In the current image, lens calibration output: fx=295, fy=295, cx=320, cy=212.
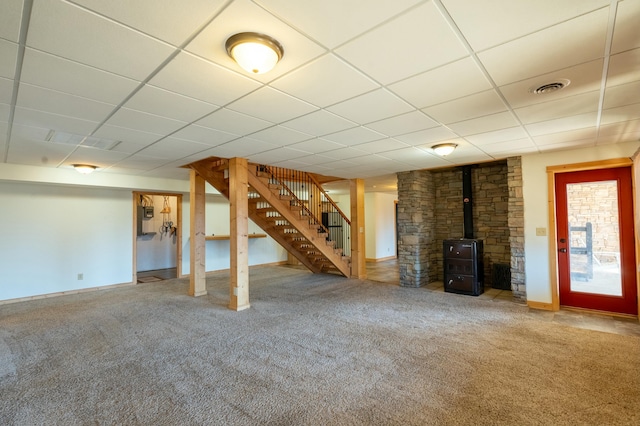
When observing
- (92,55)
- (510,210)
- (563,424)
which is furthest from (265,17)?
(510,210)

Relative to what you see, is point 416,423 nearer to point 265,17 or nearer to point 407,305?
point 265,17

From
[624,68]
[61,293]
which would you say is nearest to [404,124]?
[624,68]

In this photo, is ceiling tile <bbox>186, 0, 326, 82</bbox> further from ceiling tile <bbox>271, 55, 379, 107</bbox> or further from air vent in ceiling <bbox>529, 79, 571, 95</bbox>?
air vent in ceiling <bbox>529, 79, 571, 95</bbox>

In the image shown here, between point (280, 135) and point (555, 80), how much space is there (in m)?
2.65

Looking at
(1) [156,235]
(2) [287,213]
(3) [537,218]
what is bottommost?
(1) [156,235]

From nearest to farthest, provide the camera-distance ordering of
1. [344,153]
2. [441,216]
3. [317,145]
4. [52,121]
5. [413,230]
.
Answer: [52,121] < [317,145] < [344,153] < [413,230] < [441,216]

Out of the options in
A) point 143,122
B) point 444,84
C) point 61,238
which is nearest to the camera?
point 444,84

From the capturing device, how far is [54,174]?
532 centimetres

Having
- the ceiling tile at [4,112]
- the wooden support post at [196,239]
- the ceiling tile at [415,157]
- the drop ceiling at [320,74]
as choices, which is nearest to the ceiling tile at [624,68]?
the drop ceiling at [320,74]

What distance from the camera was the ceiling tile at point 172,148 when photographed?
3823 mm

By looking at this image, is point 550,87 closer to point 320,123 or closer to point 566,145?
point 320,123

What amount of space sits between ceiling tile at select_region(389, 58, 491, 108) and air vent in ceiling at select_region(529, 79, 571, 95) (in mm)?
407

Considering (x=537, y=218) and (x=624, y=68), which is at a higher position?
(x=624, y=68)

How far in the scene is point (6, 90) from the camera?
2.28m
